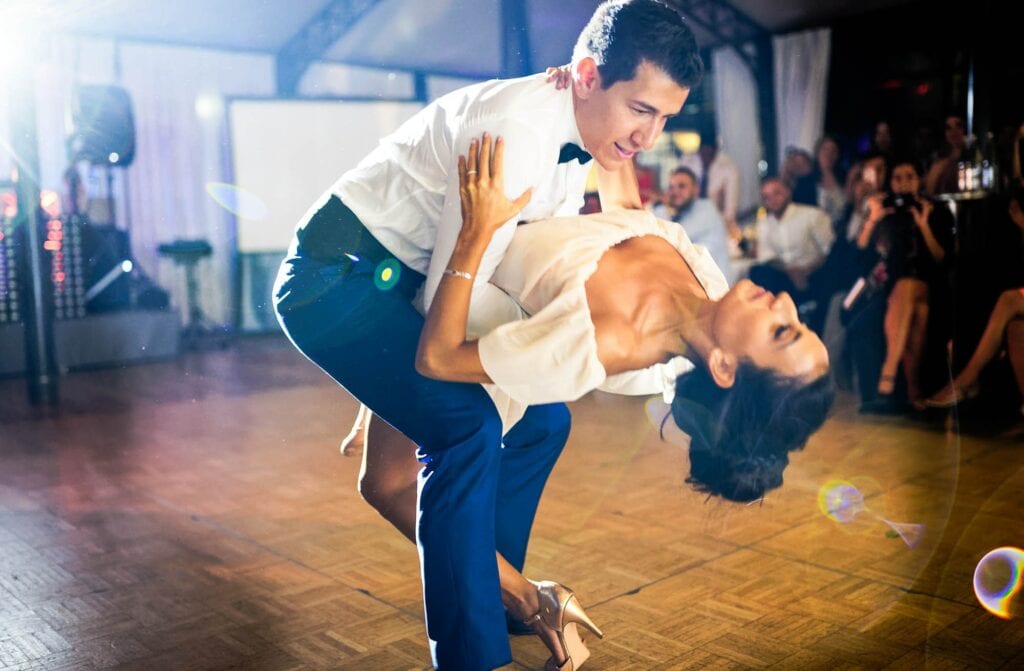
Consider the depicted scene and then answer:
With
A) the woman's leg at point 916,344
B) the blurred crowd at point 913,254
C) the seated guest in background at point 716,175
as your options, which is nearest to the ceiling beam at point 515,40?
the seated guest in background at point 716,175

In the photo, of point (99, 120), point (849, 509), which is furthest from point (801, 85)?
point (849, 509)

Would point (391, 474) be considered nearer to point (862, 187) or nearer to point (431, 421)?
point (431, 421)

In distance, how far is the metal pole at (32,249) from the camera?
4789 millimetres

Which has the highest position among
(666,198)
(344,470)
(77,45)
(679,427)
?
(77,45)

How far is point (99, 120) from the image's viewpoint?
202 inches

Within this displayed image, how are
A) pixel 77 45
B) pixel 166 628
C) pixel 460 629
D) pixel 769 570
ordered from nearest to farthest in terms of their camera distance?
pixel 460 629 < pixel 166 628 < pixel 769 570 < pixel 77 45

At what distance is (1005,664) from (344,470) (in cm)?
232

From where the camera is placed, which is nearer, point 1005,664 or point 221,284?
point 1005,664

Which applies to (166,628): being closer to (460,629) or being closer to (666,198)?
(460,629)

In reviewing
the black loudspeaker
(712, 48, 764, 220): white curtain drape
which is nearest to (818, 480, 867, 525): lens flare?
the black loudspeaker

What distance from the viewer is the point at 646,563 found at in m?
2.33

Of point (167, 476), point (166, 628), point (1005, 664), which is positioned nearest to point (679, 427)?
point (1005, 664)

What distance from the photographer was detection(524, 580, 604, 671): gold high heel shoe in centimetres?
173

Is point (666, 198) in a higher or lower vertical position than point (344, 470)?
higher
